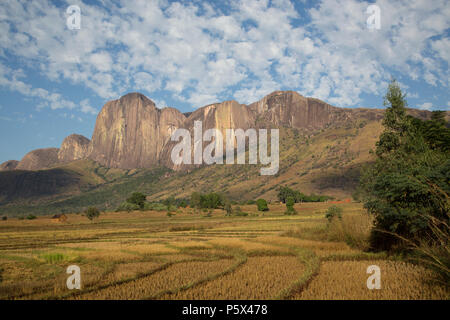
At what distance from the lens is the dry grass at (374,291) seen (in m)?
8.56

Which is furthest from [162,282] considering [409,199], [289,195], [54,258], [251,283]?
[289,195]

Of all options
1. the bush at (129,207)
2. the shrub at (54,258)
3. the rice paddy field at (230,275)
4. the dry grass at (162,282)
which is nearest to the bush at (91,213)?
the bush at (129,207)

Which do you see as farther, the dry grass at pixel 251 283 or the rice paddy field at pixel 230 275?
the rice paddy field at pixel 230 275

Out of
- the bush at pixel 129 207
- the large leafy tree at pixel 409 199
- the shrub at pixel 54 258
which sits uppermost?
the large leafy tree at pixel 409 199

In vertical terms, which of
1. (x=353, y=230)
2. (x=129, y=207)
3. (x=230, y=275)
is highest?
(x=353, y=230)

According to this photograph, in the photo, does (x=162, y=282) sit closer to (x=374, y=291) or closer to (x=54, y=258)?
(x=374, y=291)

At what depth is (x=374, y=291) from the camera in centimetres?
908

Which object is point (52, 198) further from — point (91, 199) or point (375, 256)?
point (375, 256)

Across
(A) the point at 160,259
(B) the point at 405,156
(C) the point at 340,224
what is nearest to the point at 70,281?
(A) the point at 160,259

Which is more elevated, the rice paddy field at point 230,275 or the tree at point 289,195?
the rice paddy field at point 230,275

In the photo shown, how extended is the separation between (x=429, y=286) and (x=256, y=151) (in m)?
181

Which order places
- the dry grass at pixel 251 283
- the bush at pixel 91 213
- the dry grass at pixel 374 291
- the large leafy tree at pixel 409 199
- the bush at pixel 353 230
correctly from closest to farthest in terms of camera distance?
the dry grass at pixel 374 291
the dry grass at pixel 251 283
the large leafy tree at pixel 409 199
the bush at pixel 353 230
the bush at pixel 91 213

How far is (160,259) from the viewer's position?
17.0 metres

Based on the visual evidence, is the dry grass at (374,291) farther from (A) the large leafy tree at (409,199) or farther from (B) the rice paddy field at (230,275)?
(A) the large leafy tree at (409,199)
